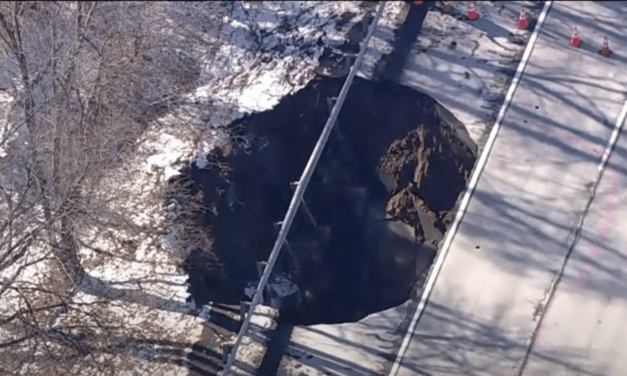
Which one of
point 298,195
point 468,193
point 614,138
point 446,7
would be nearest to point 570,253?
point 468,193

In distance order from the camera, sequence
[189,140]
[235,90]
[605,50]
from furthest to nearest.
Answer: [235,90], [605,50], [189,140]

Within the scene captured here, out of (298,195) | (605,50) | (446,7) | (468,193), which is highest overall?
(446,7)

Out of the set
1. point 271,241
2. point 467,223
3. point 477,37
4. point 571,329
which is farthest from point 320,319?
point 477,37

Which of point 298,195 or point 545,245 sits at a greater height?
point 545,245

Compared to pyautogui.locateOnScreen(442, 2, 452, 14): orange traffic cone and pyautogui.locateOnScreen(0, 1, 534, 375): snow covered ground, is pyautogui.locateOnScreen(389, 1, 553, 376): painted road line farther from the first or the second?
pyautogui.locateOnScreen(442, 2, 452, 14): orange traffic cone

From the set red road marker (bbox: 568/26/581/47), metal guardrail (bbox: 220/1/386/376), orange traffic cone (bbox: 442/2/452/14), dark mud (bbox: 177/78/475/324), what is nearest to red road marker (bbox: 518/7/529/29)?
red road marker (bbox: 568/26/581/47)

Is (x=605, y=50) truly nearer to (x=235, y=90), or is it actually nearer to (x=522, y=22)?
(x=522, y=22)

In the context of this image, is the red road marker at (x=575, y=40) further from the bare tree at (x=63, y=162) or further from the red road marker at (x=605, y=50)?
the bare tree at (x=63, y=162)
